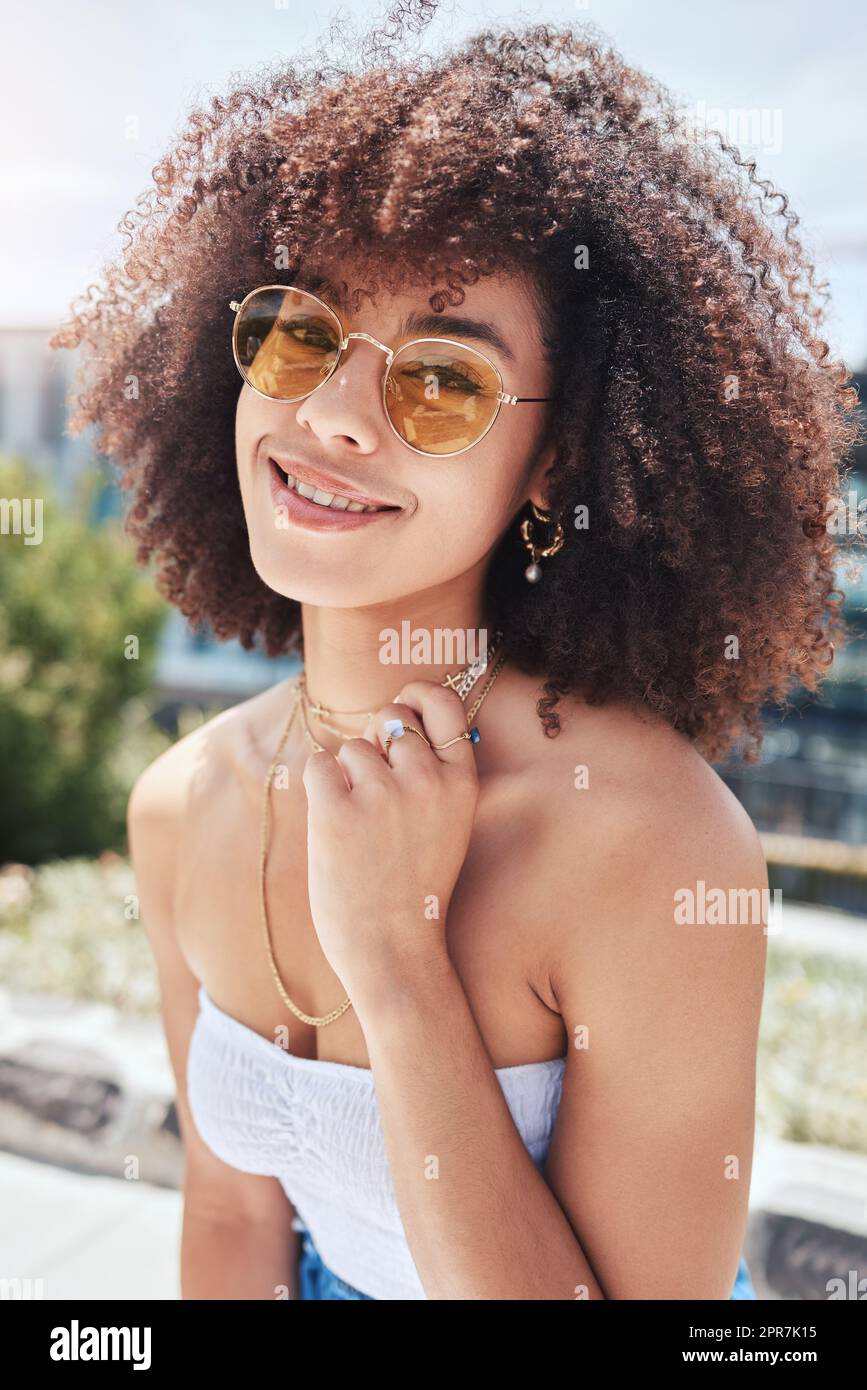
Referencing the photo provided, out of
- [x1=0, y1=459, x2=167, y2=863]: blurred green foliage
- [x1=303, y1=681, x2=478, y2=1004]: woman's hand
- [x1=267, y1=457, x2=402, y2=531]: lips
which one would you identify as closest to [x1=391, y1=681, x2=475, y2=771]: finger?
[x1=303, y1=681, x2=478, y2=1004]: woman's hand

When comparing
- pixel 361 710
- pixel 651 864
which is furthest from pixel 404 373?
pixel 651 864

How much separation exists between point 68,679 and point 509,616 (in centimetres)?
700

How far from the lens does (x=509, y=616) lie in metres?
1.80

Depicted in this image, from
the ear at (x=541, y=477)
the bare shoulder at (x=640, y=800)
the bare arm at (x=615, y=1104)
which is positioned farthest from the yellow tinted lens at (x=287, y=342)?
the bare arm at (x=615, y=1104)

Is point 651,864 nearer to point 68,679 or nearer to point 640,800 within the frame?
point 640,800

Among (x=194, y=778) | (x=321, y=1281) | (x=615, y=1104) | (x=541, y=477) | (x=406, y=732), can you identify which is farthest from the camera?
(x=194, y=778)

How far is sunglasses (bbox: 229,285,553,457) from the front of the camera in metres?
1.43

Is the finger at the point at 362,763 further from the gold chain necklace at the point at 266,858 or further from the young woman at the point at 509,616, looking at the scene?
the gold chain necklace at the point at 266,858

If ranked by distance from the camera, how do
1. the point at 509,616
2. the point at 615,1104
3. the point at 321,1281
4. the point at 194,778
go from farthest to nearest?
the point at 194,778 < the point at 321,1281 < the point at 509,616 < the point at 615,1104

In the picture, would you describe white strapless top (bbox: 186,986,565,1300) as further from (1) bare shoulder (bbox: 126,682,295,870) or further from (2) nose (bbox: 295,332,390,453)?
(2) nose (bbox: 295,332,390,453)

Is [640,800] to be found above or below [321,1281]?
above

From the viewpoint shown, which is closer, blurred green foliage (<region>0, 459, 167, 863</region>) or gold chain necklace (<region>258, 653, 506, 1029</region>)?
gold chain necklace (<region>258, 653, 506, 1029</region>)
